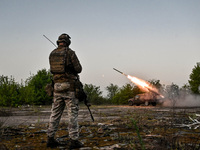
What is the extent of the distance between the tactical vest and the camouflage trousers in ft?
1.70

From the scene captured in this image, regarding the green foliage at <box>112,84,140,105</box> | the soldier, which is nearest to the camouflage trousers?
the soldier

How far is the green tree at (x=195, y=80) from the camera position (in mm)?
40756

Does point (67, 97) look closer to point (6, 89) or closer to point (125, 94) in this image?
point (6, 89)

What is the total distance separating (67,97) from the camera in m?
4.70

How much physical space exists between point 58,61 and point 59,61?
31mm

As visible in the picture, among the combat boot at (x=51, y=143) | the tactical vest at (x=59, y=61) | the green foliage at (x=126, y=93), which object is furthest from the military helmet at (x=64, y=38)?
the green foliage at (x=126, y=93)

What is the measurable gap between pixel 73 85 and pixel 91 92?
43.2 meters

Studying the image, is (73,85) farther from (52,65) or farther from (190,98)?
(190,98)

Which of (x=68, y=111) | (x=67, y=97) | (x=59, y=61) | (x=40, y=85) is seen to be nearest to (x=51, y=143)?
(x=68, y=111)

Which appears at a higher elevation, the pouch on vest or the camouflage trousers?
the pouch on vest

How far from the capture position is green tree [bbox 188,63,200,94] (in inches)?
1605

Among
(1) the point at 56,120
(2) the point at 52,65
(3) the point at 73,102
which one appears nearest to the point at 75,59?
(2) the point at 52,65

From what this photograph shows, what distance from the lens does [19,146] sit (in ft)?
14.7

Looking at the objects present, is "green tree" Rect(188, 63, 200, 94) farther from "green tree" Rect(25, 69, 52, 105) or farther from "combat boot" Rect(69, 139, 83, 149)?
"combat boot" Rect(69, 139, 83, 149)
